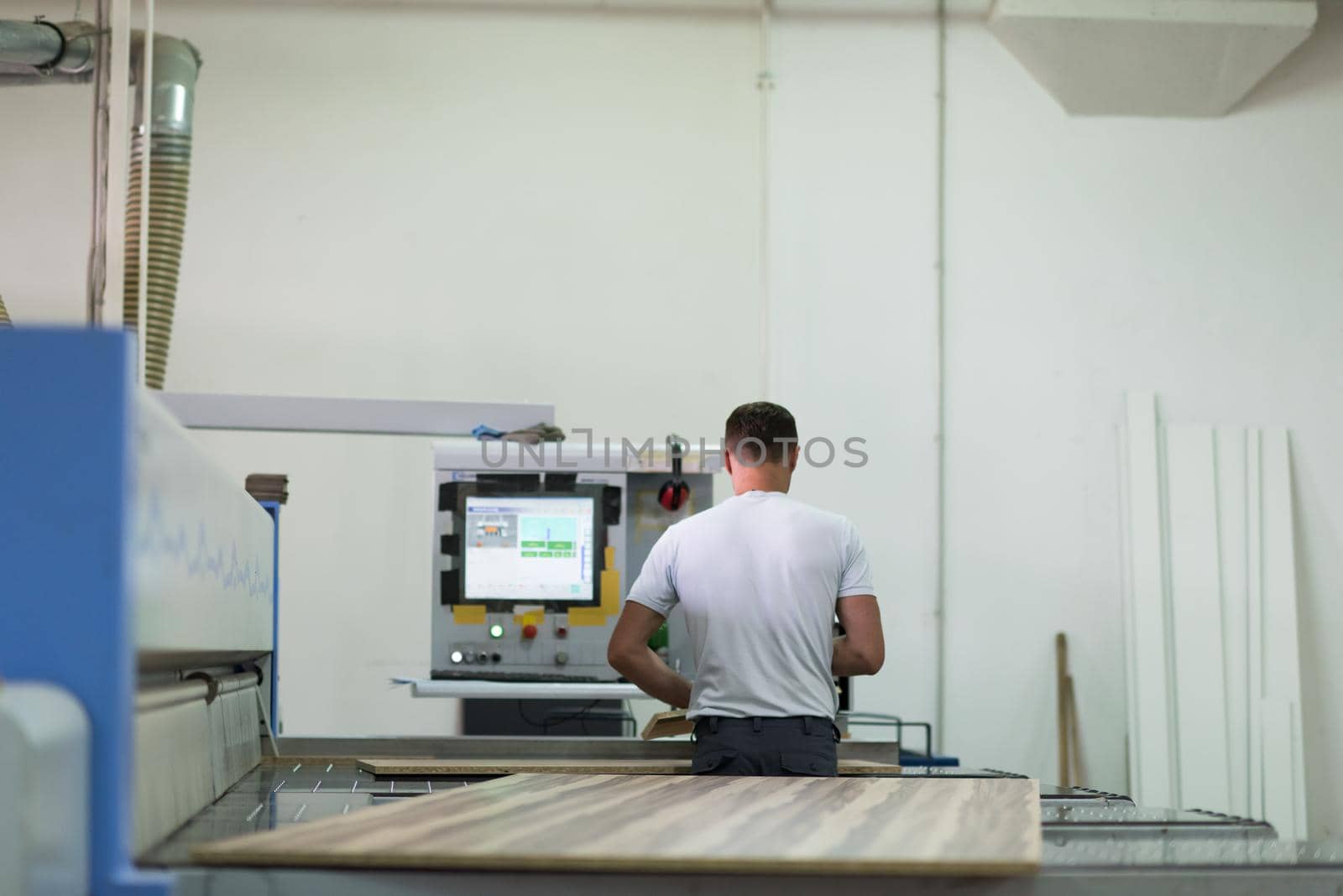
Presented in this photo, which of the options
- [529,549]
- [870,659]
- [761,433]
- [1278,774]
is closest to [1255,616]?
[1278,774]

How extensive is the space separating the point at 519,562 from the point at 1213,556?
262cm

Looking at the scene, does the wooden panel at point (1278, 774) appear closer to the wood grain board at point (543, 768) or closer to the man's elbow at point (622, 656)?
the wood grain board at point (543, 768)

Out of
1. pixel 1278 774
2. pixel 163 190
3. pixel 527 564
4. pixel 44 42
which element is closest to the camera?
pixel 44 42

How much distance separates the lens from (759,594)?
2600 millimetres

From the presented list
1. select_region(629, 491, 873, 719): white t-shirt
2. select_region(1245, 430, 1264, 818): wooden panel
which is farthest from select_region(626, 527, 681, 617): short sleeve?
select_region(1245, 430, 1264, 818): wooden panel

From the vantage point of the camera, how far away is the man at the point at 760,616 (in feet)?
8.38

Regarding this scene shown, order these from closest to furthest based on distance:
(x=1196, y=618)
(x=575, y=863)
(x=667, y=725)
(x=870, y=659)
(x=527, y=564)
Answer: (x=575, y=863) < (x=870, y=659) < (x=667, y=725) < (x=527, y=564) < (x=1196, y=618)

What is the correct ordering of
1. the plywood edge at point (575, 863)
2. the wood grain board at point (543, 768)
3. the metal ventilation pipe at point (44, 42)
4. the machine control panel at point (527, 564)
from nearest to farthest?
the plywood edge at point (575, 863), the wood grain board at point (543, 768), the metal ventilation pipe at point (44, 42), the machine control panel at point (527, 564)

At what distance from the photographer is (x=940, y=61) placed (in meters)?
5.60

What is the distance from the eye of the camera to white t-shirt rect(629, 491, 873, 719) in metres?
2.57

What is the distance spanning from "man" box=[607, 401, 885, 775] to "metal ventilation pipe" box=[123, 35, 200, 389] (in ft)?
7.01

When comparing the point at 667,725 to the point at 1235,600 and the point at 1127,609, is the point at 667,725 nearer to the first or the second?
the point at 1127,609

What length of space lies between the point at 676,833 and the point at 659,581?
1.28 meters

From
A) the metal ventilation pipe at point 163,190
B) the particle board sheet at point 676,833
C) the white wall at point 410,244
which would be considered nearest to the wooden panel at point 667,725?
the particle board sheet at point 676,833
